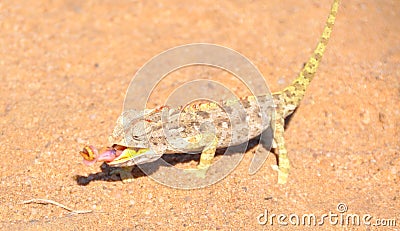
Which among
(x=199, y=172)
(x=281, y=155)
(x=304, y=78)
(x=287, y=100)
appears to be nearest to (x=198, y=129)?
(x=199, y=172)

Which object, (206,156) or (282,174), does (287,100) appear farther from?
(206,156)

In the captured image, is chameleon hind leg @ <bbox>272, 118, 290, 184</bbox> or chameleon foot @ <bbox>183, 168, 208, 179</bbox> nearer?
chameleon foot @ <bbox>183, 168, 208, 179</bbox>

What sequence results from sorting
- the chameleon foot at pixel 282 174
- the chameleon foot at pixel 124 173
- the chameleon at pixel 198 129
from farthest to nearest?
1. the chameleon foot at pixel 282 174
2. the chameleon foot at pixel 124 173
3. the chameleon at pixel 198 129

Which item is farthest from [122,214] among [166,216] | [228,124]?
[228,124]

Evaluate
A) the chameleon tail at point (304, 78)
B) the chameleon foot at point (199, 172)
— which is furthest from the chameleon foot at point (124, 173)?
the chameleon tail at point (304, 78)

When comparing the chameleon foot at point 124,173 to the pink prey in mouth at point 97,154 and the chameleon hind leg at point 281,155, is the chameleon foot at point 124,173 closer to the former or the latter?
the pink prey in mouth at point 97,154

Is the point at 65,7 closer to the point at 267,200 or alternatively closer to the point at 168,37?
the point at 168,37

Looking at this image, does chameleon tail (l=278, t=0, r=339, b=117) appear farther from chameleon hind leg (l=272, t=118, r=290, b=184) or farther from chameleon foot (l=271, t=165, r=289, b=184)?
chameleon foot (l=271, t=165, r=289, b=184)

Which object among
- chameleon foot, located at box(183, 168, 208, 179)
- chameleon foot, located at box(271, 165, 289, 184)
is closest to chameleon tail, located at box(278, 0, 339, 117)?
chameleon foot, located at box(271, 165, 289, 184)
